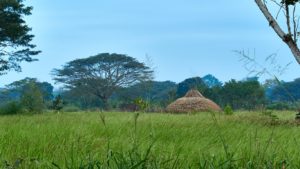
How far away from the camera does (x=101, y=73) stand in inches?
2377

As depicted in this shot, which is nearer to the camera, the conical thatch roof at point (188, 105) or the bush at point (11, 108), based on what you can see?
the conical thatch roof at point (188, 105)

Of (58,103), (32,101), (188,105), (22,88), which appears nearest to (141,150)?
(58,103)

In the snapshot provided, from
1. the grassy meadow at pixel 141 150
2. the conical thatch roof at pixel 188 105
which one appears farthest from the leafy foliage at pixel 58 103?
the grassy meadow at pixel 141 150

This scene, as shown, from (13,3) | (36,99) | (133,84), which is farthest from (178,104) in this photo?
(133,84)

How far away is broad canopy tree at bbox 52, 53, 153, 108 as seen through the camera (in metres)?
58.3

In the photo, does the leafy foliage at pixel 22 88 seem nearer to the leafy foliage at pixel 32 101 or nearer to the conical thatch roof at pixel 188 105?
the leafy foliage at pixel 32 101

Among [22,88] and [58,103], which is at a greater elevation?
[22,88]

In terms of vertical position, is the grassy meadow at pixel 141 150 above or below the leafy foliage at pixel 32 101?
below

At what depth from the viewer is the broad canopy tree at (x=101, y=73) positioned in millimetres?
58344

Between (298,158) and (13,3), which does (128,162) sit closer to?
(298,158)

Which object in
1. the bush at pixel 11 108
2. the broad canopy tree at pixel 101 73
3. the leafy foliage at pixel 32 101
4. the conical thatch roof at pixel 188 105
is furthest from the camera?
the broad canopy tree at pixel 101 73

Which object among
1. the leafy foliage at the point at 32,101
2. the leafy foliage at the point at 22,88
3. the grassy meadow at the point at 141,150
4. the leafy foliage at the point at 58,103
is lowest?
the grassy meadow at the point at 141,150

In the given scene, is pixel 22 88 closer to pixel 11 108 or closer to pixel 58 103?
pixel 11 108

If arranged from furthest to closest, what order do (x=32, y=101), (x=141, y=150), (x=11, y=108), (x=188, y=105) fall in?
(x=32, y=101)
(x=11, y=108)
(x=188, y=105)
(x=141, y=150)
